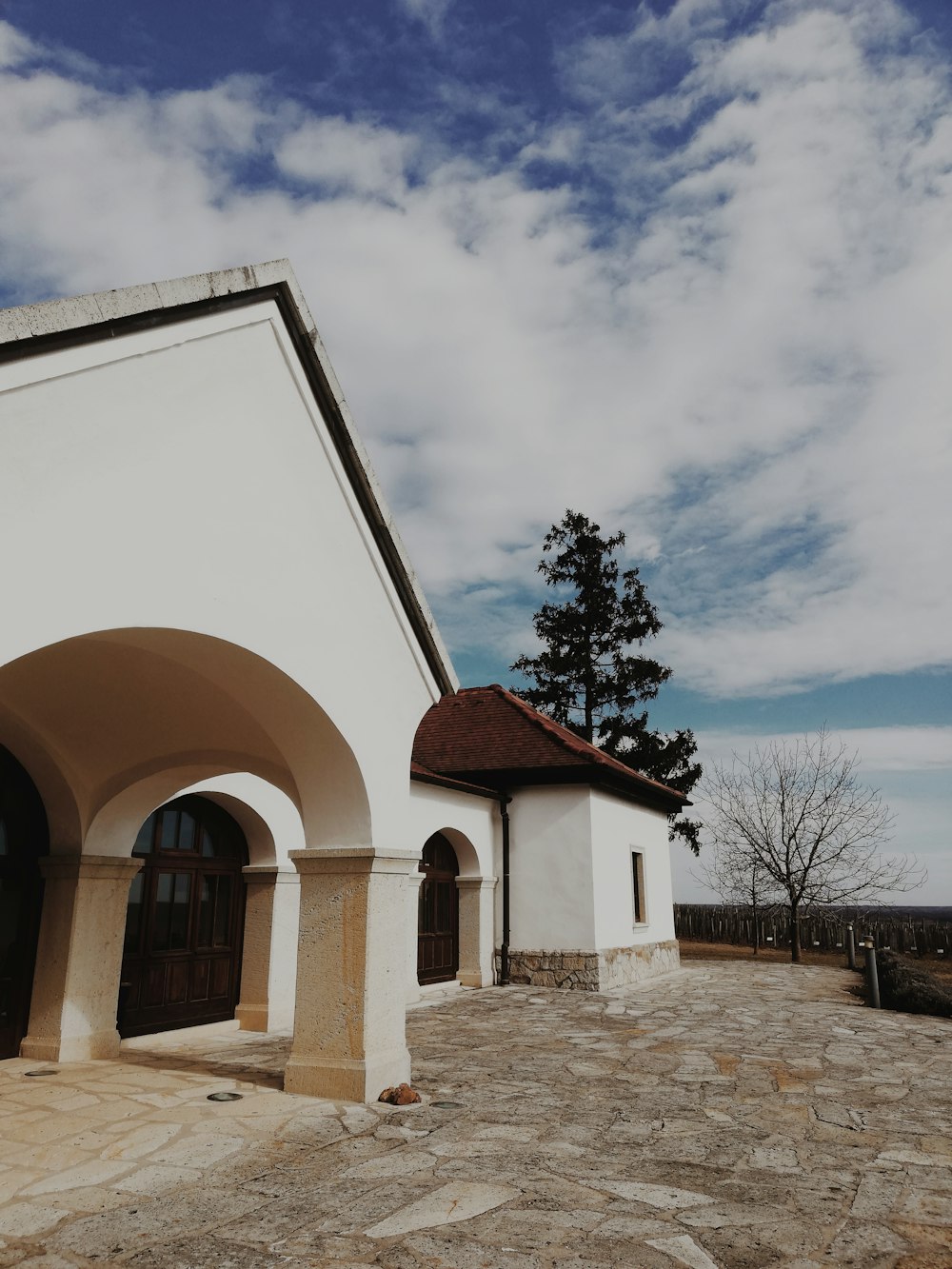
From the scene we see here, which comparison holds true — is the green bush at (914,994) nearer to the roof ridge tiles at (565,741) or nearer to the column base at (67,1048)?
the roof ridge tiles at (565,741)

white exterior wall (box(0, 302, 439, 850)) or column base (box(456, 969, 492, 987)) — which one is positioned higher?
white exterior wall (box(0, 302, 439, 850))

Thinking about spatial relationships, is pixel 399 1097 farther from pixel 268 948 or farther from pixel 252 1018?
pixel 252 1018

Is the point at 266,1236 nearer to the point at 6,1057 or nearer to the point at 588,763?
the point at 6,1057

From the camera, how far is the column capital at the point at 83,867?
7840mm

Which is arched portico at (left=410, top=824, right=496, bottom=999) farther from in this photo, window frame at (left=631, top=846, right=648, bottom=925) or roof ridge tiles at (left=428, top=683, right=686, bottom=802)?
window frame at (left=631, top=846, right=648, bottom=925)

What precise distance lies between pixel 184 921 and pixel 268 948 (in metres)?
1.01

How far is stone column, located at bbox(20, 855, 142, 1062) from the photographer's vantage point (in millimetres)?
7609

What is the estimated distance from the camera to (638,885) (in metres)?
16.9

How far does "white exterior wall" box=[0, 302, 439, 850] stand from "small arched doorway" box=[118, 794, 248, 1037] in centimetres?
386

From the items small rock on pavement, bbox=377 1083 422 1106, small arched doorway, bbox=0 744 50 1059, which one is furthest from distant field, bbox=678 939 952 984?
small arched doorway, bbox=0 744 50 1059

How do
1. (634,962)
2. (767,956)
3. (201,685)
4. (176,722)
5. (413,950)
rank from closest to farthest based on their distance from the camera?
1. (201,685)
2. (176,722)
3. (413,950)
4. (634,962)
5. (767,956)

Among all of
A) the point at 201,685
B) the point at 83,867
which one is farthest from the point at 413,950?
the point at 201,685

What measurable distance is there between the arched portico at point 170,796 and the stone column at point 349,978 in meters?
0.01

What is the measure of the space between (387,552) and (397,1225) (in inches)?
182
